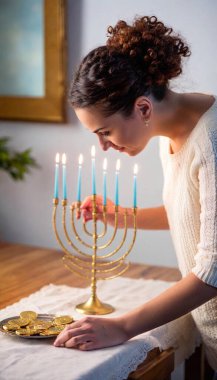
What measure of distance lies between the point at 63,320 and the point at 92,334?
0.54 feet

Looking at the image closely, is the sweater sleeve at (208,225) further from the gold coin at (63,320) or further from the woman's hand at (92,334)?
the gold coin at (63,320)

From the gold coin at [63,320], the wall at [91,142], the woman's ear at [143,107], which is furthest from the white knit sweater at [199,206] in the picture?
the wall at [91,142]

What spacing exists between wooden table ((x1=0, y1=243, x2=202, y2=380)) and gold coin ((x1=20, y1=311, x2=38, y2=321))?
168 mm

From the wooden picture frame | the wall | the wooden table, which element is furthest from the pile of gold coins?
the wooden picture frame

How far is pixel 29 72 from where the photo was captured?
3.27 m

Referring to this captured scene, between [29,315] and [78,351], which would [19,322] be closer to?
[29,315]

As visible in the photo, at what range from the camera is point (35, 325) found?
5.24ft

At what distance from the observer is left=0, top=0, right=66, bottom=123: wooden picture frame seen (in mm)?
3104

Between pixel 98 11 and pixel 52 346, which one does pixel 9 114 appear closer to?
pixel 98 11

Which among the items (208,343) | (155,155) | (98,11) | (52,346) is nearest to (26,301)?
(52,346)

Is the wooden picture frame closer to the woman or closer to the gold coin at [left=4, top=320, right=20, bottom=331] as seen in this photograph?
the woman

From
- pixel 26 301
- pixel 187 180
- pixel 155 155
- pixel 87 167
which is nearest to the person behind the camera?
pixel 187 180

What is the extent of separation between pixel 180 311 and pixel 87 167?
70.1 inches

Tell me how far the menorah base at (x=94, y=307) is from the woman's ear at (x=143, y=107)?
0.52 metres
